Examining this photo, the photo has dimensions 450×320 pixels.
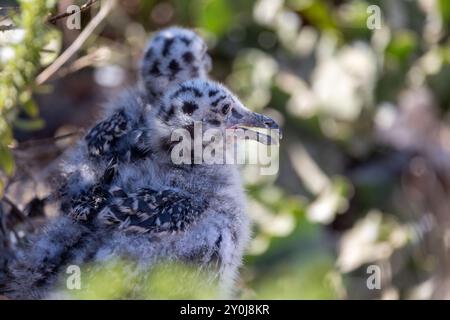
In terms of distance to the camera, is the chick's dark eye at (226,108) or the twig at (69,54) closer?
the chick's dark eye at (226,108)

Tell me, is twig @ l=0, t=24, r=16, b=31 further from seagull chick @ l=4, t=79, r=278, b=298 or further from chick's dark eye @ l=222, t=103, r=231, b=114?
chick's dark eye @ l=222, t=103, r=231, b=114

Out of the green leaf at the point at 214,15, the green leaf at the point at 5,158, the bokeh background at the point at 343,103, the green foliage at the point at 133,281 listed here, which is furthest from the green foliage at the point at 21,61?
the green leaf at the point at 214,15

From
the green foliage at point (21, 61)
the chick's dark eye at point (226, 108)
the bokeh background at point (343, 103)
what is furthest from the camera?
the bokeh background at point (343, 103)

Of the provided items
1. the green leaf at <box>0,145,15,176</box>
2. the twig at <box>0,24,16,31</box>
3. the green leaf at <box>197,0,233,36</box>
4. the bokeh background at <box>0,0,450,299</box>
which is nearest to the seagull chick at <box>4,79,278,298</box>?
the green leaf at <box>0,145,15,176</box>

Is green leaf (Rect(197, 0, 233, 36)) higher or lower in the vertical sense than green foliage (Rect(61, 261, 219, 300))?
higher

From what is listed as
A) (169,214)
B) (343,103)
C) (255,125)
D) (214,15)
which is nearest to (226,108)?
(255,125)

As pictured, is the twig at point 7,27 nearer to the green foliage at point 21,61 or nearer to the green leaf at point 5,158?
the green foliage at point 21,61

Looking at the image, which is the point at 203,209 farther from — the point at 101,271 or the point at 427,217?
the point at 427,217

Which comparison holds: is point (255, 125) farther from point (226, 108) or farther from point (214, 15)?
point (214, 15)
